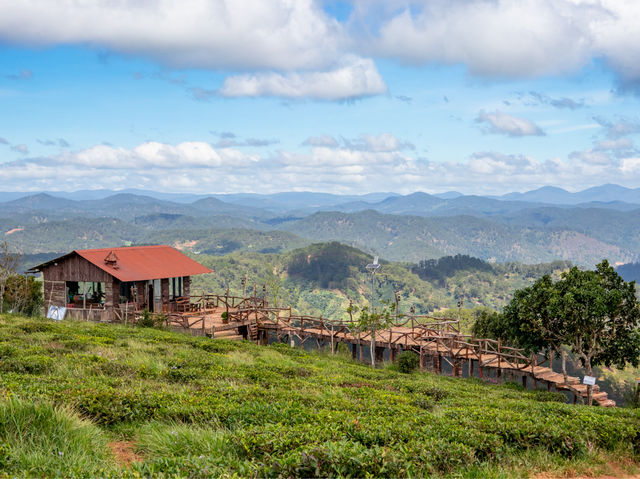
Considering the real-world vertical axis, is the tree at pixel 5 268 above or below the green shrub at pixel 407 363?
above

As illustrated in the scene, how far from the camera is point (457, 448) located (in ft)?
22.7

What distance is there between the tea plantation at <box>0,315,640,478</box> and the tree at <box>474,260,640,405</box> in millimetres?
13003

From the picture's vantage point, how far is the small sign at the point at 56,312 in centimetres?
3194

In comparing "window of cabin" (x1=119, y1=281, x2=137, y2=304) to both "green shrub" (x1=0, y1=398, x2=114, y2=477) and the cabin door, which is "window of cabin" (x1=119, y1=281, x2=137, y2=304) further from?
"green shrub" (x1=0, y1=398, x2=114, y2=477)

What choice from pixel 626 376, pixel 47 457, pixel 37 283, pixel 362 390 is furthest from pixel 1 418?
pixel 626 376

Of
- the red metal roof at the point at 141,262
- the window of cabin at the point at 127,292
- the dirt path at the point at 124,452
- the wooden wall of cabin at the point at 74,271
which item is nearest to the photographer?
the dirt path at the point at 124,452

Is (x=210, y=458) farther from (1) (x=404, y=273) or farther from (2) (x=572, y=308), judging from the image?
(1) (x=404, y=273)

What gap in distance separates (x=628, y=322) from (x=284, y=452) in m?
23.1

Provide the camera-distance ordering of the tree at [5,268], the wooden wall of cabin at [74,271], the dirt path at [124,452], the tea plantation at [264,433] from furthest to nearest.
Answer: the tree at [5,268] < the wooden wall of cabin at [74,271] < the dirt path at [124,452] < the tea plantation at [264,433]

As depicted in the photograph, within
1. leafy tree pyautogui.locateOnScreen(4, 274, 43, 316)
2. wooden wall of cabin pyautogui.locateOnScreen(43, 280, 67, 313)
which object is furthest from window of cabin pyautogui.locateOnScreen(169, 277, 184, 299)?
leafy tree pyautogui.locateOnScreen(4, 274, 43, 316)

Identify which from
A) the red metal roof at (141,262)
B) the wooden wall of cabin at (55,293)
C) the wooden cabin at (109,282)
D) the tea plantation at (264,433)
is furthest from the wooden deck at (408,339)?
the tea plantation at (264,433)

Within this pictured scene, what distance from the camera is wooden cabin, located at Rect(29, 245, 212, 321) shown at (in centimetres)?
3167

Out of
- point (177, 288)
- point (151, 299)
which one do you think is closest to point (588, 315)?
point (151, 299)

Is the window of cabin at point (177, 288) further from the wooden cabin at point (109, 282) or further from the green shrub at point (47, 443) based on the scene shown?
the green shrub at point (47, 443)
